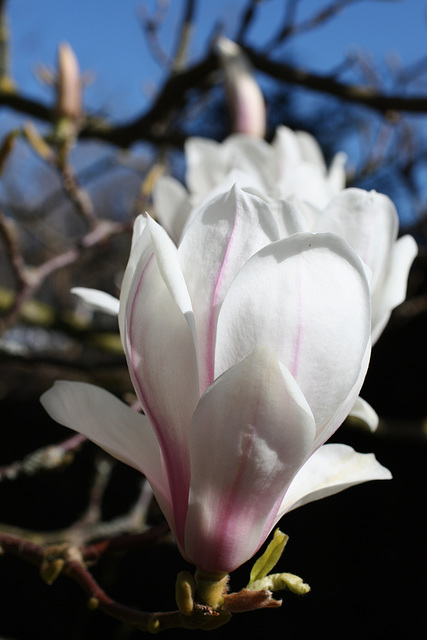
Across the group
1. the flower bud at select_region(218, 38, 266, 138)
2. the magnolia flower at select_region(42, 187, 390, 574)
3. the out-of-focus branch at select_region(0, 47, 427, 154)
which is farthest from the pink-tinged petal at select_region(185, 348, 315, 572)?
the out-of-focus branch at select_region(0, 47, 427, 154)

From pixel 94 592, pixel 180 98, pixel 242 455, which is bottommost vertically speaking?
pixel 180 98

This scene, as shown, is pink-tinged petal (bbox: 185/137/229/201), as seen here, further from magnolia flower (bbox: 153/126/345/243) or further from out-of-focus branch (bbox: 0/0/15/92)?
out-of-focus branch (bbox: 0/0/15/92)

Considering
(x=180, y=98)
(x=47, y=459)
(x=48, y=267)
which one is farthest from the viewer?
(x=180, y=98)

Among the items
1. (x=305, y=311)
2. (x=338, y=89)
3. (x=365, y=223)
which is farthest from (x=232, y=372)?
(x=338, y=89)

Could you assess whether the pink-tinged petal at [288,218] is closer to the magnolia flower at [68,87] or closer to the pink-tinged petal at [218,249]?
the pink-tinged petal at [218,249]

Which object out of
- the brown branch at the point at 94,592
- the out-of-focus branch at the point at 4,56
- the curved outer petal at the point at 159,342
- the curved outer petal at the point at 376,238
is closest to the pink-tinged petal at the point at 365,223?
the curved outer petal at the point at 376,238

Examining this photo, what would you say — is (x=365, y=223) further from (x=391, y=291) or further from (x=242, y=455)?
(x=242, y=455)
